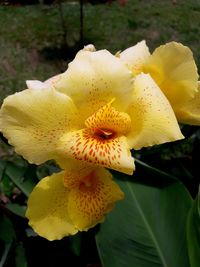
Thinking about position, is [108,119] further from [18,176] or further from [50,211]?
[18,176]

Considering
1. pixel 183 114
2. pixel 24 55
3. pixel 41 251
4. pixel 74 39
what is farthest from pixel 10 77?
pixel 183 114

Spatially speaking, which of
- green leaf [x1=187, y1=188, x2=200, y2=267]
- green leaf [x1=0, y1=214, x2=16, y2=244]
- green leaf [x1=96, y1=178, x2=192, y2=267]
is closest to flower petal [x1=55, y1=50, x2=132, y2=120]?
green leaf [x1=187, y1=188, x2=200, y2=267]

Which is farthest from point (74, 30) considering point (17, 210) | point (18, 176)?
point (17, 210)

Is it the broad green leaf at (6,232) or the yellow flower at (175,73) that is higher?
the yellow flower at (175,73)

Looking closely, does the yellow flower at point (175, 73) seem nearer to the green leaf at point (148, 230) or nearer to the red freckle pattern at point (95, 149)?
the red freckle pattern at point (95, 149)

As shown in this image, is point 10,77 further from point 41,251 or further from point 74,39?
point 41,251

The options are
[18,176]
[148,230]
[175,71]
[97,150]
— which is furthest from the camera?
[18,176]

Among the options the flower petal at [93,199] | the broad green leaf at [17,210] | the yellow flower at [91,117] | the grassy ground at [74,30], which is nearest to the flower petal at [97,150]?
the yellow flower at [91,117]
